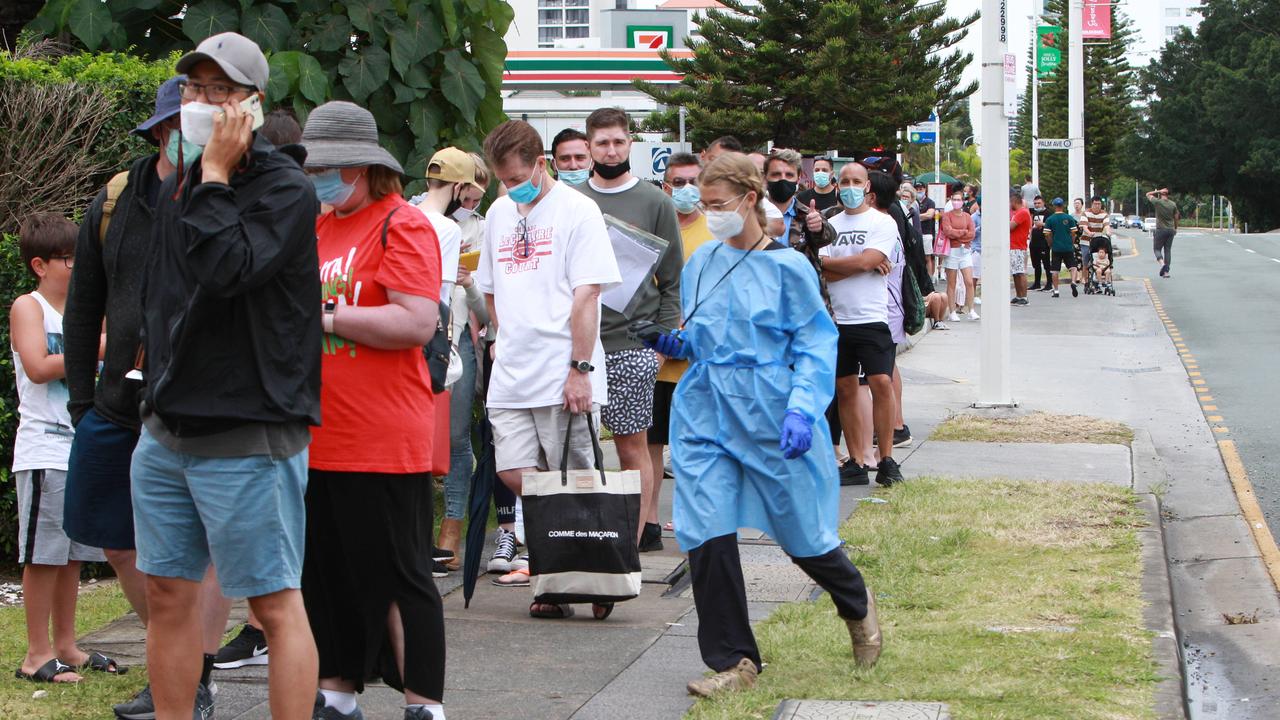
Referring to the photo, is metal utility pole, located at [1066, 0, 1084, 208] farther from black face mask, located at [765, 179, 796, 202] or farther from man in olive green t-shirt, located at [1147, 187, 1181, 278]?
black face mask, located at [765, 179, 796, 202]

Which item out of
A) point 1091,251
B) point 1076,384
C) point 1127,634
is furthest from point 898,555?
point 1091,251

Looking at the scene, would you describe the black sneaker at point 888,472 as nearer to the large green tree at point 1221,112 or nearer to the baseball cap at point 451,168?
the baseball cap at point 451,168

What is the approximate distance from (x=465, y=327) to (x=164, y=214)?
127 inches

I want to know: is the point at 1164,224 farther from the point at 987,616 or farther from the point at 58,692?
the point at 58,692

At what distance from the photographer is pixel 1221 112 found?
81875 millimetres

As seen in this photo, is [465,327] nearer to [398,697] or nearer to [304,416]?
[398,697]

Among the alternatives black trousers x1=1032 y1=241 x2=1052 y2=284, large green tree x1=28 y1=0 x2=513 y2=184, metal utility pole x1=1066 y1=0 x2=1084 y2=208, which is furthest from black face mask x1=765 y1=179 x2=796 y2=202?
metal utility pole x1=1066 y1=0 x2=1084 y2=208

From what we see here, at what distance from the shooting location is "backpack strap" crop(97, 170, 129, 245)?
4469mm

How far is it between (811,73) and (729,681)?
99.9ft

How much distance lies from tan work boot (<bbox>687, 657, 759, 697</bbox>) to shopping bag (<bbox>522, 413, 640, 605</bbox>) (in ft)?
3.08

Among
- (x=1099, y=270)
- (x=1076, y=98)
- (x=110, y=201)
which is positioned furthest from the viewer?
(x=1076, y=98)

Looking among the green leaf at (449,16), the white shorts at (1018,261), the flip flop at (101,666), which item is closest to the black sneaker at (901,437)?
the green leaf at (449,16)

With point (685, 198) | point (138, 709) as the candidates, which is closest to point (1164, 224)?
point (685, 198)

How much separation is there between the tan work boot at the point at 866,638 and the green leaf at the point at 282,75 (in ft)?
13.6
